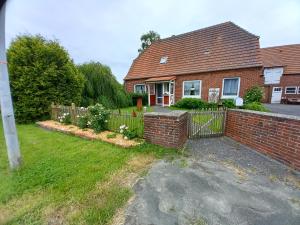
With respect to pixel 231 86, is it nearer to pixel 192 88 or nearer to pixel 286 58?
pixel 192 88

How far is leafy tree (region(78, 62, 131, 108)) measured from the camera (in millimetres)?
10253

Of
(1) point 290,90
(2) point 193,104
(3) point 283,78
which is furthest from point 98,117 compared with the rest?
(1) point 290,90

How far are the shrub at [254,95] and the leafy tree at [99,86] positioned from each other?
9.37m

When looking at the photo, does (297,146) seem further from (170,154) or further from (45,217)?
(45,217)

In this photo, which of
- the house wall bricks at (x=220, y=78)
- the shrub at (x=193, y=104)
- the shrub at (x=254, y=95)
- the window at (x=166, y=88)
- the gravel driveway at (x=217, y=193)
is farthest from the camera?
the window at (x=166, y=88)

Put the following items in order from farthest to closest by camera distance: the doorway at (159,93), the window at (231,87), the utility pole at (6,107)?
the doorway at (159,93) < the window at (231,87) < the utility pole at (6,107)

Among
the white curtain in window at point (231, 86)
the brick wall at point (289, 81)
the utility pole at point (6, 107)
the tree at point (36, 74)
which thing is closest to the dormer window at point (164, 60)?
the white curtain in window at point (231, 86)

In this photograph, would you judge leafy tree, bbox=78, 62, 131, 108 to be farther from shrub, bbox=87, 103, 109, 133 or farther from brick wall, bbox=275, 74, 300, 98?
brick wall, bbox=275, 74, 300, 98

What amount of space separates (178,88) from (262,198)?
12312 millimetres

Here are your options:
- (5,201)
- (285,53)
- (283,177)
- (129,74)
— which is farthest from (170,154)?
(285,53)

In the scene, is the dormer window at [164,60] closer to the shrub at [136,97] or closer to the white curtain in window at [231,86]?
the shrub at [136,97]

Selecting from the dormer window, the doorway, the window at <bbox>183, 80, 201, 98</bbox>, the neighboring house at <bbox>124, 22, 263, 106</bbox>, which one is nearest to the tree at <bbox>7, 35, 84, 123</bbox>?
the neighboring house at <bbox>124, 22, 263, 106</bbox>

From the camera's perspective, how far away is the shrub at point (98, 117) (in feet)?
18.3

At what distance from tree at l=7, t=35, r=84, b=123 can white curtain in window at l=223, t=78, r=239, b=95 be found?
1089 centimetres
